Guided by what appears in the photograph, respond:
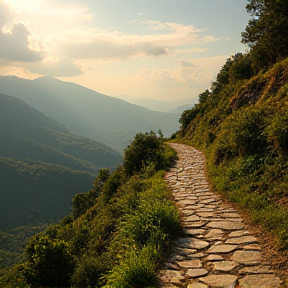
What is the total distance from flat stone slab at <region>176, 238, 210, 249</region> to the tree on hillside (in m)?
14.2

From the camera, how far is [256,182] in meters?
7.86

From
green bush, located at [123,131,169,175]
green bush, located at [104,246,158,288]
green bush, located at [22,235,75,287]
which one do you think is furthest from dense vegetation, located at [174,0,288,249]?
green bush, located at [22,235,75,287]

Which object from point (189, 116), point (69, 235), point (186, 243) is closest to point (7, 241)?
point (189, 116)

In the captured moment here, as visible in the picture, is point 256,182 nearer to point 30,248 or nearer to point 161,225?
point 161,225

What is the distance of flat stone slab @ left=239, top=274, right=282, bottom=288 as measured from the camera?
3.92 metres

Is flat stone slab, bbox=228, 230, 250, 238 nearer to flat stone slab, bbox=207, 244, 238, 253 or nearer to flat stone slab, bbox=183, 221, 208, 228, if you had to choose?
flat stone slab, bbox=207, 244, 238, 253

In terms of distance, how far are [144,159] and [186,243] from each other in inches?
378

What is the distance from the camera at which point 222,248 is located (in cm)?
521

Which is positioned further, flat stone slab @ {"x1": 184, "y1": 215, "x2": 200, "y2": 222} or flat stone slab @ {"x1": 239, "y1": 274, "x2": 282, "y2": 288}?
flat stone slab @ {"x1": 184, "y1": 215, "x2": 200, "y2": 222}

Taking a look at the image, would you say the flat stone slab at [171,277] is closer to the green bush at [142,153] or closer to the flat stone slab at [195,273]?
the flat stone slab at [195,273]

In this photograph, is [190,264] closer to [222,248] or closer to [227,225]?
[222,248]

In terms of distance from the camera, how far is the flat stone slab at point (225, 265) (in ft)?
14.7

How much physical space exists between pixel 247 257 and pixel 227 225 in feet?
4.74

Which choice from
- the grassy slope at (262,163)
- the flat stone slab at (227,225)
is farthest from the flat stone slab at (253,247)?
the flat stone slab at (227,225)
